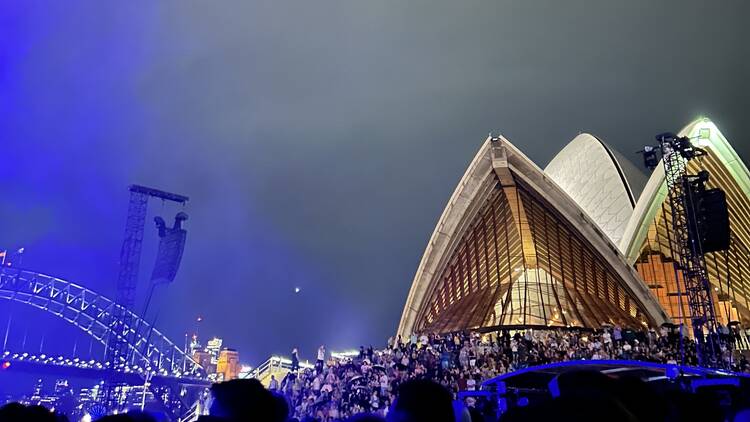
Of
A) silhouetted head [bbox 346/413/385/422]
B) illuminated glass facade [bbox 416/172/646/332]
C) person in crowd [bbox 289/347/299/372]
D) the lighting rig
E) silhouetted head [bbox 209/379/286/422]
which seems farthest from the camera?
illuminated glass facade [bbox 416/172/646/332]

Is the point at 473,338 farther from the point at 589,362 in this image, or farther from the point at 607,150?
the point at 607,150

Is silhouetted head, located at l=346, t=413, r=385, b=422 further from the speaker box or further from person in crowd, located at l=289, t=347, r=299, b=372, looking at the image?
person in crowd, located at l=289, t=347, r=299, b=372

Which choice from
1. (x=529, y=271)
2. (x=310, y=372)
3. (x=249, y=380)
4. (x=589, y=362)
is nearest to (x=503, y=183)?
(x=529, y=271)

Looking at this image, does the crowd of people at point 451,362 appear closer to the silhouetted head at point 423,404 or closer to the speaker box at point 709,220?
the speaker box at point 709,220

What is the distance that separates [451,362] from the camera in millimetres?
19391

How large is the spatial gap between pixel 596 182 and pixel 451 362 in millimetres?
24686

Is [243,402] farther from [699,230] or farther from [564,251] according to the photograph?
[564,251]

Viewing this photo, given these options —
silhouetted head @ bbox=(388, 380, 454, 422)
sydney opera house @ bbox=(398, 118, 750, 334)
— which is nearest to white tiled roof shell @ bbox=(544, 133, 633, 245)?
sydney opera house @ bbox=(398, 118, 750, 334)

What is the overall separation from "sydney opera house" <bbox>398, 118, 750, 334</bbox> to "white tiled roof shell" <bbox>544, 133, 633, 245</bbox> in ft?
0.31

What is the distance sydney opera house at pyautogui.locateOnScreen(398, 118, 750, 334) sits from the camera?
98.3 ft

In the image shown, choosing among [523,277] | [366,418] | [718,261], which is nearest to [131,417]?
[366,418]

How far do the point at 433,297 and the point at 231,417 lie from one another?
35.6m

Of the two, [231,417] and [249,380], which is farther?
[249,380]

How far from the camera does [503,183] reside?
3177 cm
